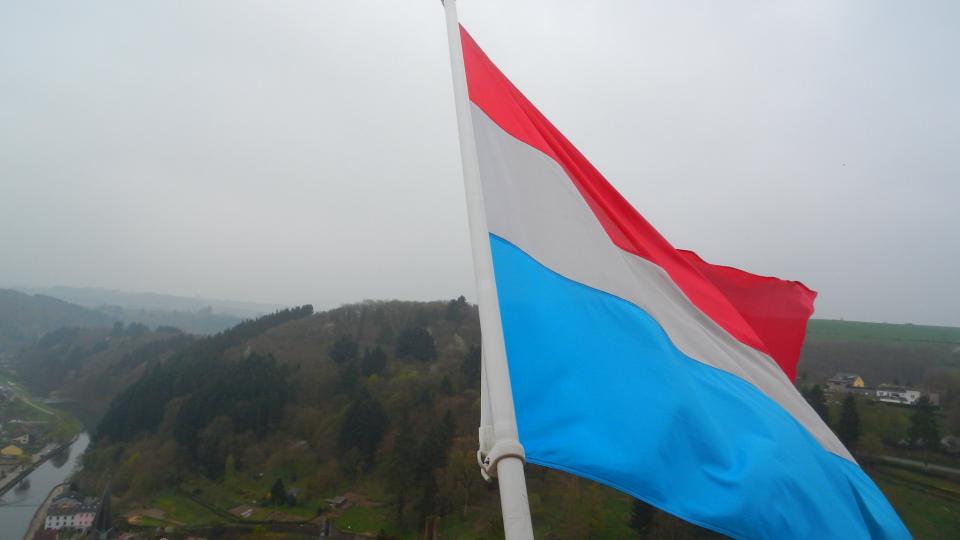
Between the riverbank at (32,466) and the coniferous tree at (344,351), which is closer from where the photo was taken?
the riverbank at (32,466)

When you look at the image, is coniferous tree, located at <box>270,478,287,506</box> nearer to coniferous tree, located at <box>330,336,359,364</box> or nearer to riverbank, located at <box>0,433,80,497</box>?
riverbank, located at <box>0,433,80,497</box>

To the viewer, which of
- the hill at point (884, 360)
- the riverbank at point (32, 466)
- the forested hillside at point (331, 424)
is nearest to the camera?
the forested hillside at point (331, 424)

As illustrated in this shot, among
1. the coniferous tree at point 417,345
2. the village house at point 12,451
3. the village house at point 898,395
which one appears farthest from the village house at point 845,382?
the village house at point 12,451

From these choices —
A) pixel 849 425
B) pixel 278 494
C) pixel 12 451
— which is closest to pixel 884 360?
pixel 849 425

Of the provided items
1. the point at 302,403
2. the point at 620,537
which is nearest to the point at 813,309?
the point at 620,537

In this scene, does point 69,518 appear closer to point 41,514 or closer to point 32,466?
point 41,514

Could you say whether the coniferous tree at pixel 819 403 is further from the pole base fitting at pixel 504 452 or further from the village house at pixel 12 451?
the village house at pixel 12 451
